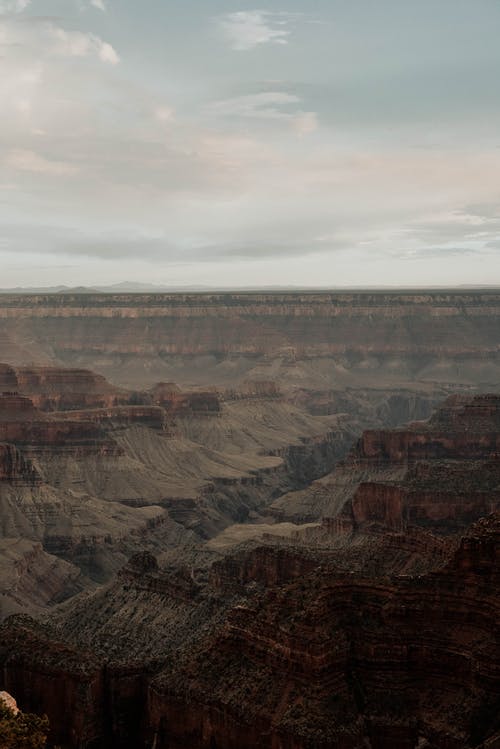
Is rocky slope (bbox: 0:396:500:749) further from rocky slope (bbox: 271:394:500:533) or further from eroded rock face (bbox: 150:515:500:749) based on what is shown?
rocky slope (bbox: 271:394:500:533)

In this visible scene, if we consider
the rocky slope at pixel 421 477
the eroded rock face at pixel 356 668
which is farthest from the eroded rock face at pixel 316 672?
the rocky slope at pixel 421 477

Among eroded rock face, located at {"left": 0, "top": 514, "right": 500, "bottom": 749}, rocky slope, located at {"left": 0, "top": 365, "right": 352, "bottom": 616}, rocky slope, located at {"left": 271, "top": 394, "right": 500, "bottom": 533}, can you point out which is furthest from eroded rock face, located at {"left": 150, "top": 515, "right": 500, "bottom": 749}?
rocky slope, located at {"left": 0, "top": 365, "right": 352, "bottom": 616}

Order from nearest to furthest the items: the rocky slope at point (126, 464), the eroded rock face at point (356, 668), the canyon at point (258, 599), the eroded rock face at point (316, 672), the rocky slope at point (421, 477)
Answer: the eroded rock face at point (356, 668)
the eroded rock face at point (316, 672)
the canyon at point (258, 599)
the rocky slope at point (421, 477)
the rocky slope at point (126, 464)

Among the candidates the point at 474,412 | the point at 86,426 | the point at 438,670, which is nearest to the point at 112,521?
the point at 86,426

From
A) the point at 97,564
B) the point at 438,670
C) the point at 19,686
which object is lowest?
the point at 97,564

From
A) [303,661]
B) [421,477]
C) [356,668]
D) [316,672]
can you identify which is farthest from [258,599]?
[421,477]

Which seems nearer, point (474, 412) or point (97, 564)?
point (97, 564)

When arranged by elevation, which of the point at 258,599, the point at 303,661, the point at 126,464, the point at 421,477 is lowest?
the point at 126,464

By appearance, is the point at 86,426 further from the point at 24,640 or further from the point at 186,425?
the point at 24,640

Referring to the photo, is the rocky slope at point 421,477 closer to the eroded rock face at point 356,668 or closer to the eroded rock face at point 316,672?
the eroded rock face at point 316,672

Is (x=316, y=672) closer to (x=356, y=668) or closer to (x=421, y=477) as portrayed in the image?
(x=356, y=668)

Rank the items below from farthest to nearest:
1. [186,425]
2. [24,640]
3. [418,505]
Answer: [186,425] < [418,505] < [24,640]
